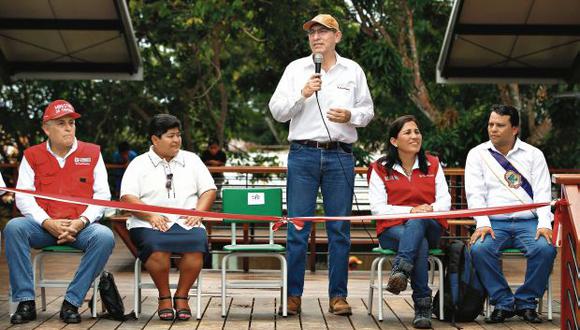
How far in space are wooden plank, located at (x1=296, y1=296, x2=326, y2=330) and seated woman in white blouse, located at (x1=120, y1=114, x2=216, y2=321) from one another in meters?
0.60

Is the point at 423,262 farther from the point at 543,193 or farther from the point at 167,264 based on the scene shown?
the point at 167,264

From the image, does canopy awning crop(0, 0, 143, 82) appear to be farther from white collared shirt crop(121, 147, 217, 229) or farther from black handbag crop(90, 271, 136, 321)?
black handbag crop(90, 271, 136, 321)

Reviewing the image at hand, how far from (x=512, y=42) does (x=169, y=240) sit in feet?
18.0

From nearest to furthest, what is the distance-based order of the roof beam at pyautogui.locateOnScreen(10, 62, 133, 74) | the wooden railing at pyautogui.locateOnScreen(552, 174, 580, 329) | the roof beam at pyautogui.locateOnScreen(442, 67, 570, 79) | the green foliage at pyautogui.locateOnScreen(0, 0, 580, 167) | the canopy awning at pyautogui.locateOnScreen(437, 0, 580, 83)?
the wooden railing at pyautogui.locateOnScreen(552, 174, 580, 329) → the canopy awning at pyautogui.locateOnScreen(437, 0, 580, 83) → the roof beam at pyautogui.locateOnScreen(10, 62, 133, 74) → the roof beam at pyautogui.locateOnScreen(442, 67, 570, 79) → the green foliage at pyautogui.locateOnScreen(0, 0, 580, 167)

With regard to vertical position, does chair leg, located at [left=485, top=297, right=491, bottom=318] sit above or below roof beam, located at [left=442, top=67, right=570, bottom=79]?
below

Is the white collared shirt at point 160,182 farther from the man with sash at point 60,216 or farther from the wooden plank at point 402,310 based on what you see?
the wooden plank at point 402,310

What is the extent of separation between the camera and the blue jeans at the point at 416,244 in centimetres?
693

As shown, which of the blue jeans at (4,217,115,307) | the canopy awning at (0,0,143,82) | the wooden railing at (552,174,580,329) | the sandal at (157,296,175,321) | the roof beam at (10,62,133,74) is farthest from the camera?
the roof beam at (10,62,133,74)

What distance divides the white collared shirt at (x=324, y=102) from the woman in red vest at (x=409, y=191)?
0.85 ft

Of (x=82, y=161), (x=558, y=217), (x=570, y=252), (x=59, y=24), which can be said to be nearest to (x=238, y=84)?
(x=59, y=24)

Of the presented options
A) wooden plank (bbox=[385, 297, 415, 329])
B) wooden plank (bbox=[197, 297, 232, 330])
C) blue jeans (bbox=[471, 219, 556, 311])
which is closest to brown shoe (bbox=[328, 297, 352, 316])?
wooden plank (bbox=[385, 297, 415, 329])

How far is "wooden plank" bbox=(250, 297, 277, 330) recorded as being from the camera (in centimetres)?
693

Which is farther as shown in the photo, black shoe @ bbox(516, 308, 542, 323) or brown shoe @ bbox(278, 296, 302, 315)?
brown shoe @ bbox(278, 296, 302, 315)

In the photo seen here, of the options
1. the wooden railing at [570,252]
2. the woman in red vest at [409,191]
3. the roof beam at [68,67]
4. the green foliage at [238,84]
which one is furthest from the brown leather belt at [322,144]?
the green foliage at [238,84]
